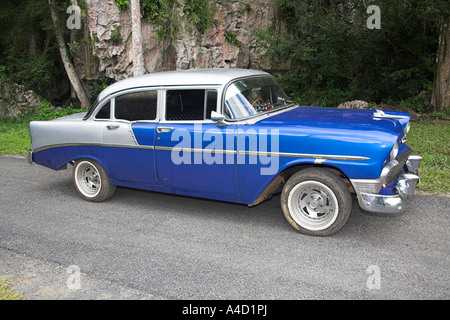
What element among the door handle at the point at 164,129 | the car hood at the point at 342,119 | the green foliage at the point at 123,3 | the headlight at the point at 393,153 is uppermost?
the green foliage at the point at 123,3

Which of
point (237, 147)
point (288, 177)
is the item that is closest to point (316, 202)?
point (288, 177)

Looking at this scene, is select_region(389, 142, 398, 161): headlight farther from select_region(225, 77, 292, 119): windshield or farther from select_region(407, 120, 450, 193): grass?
select_region(407, 120, 450, 193): grass

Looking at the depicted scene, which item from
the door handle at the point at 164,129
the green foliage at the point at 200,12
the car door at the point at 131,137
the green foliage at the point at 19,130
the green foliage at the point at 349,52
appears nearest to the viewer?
the door handle at the point at 164,129

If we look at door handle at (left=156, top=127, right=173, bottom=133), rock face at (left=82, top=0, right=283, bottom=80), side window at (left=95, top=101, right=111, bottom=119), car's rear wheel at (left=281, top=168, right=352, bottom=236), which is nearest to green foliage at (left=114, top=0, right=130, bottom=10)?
rock face at (left=82, top=0, right=283, bottom=80)

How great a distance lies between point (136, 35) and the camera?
1184 cm

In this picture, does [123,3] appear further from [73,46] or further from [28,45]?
[28,45]

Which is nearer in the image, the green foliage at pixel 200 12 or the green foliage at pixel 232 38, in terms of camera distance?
the green foliage at pixel 200 12

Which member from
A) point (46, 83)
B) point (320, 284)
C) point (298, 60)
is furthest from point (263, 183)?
point (46, 83)

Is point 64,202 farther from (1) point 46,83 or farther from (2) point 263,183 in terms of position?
(1) point 46,83

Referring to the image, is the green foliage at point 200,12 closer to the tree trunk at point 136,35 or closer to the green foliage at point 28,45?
the tree trunk at point 136,35

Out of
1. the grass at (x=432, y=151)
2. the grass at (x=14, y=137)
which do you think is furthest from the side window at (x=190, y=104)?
the grass at (x=14, y=137)

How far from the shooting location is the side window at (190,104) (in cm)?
513
